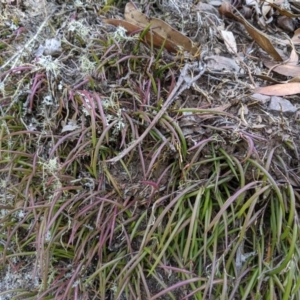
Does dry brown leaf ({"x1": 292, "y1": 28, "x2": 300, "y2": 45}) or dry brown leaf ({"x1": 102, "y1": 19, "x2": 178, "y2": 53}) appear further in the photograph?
dry brown leaf ({"x1": 292, "y1": 28, "x2": 300, "y2": 45})

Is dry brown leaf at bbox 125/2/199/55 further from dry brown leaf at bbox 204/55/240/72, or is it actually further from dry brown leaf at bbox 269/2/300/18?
dry brown leaf at bbox 269/2/300/18

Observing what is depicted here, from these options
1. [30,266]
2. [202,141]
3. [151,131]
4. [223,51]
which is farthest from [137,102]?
[30,266]

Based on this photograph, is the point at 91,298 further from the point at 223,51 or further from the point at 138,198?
the point at 223,51

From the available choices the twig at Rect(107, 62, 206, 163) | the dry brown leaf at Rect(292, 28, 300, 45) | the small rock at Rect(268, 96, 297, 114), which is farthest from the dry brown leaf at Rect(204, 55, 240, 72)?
the dry brown leaf at Rect(292, 28, 300, 45)

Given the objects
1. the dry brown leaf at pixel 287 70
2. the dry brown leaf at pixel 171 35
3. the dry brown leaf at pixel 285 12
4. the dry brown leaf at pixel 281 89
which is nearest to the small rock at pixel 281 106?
the dry brown leaf at pixel 281 89

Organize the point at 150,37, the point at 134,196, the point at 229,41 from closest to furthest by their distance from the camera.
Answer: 1. the point at 134,196
2. the point at 150,37
3. the point at 229,41

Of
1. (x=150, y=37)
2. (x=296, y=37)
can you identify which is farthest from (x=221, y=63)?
(x=296, y=37)

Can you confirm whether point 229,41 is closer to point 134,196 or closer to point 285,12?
point 285,12
